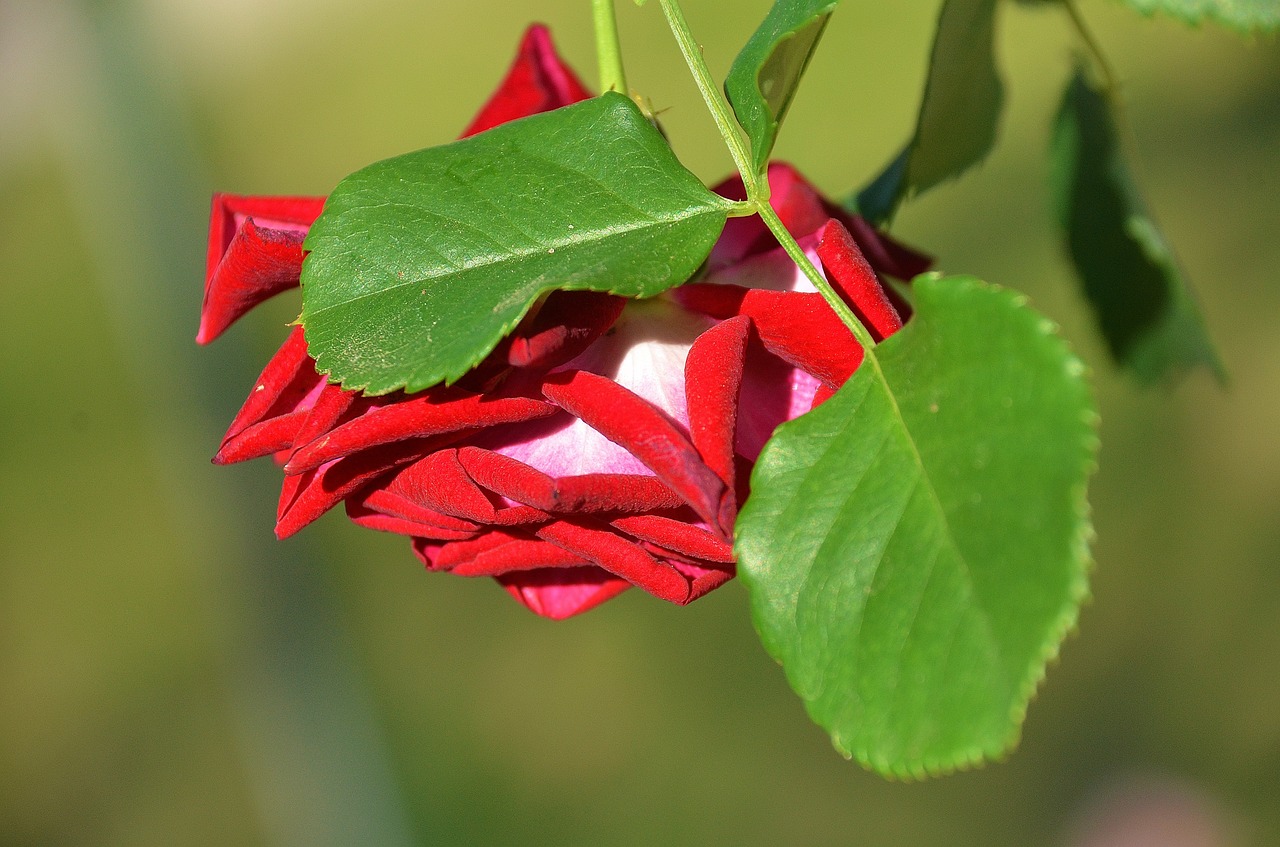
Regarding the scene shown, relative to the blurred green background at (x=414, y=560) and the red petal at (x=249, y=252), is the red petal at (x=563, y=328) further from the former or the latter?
the blurred green background at (x=414, y=560)

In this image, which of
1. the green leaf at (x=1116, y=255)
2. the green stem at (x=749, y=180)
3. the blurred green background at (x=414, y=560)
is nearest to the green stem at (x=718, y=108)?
the green stem at (x=749, y=180)

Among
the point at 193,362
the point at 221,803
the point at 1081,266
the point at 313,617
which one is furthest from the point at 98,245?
the point at 1081,266

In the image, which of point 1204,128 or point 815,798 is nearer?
point 1204,128

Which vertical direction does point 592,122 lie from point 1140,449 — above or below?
above

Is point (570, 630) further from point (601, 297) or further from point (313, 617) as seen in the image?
point (601, 297)

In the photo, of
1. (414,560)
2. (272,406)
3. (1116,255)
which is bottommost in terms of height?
(414,560)

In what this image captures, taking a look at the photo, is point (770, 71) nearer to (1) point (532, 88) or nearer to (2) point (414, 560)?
(1) point (532, 88)

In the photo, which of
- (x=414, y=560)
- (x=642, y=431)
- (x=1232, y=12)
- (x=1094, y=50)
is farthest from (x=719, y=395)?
(x=414, y=560)

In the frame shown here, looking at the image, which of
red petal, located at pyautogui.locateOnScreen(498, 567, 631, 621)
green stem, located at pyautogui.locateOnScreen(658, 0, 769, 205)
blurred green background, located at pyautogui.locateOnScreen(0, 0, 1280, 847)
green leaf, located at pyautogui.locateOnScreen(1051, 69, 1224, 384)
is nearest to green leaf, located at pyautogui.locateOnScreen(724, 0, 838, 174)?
green stem, located at pyautogui.locateOnScreen(658, 0, 769, 205)
